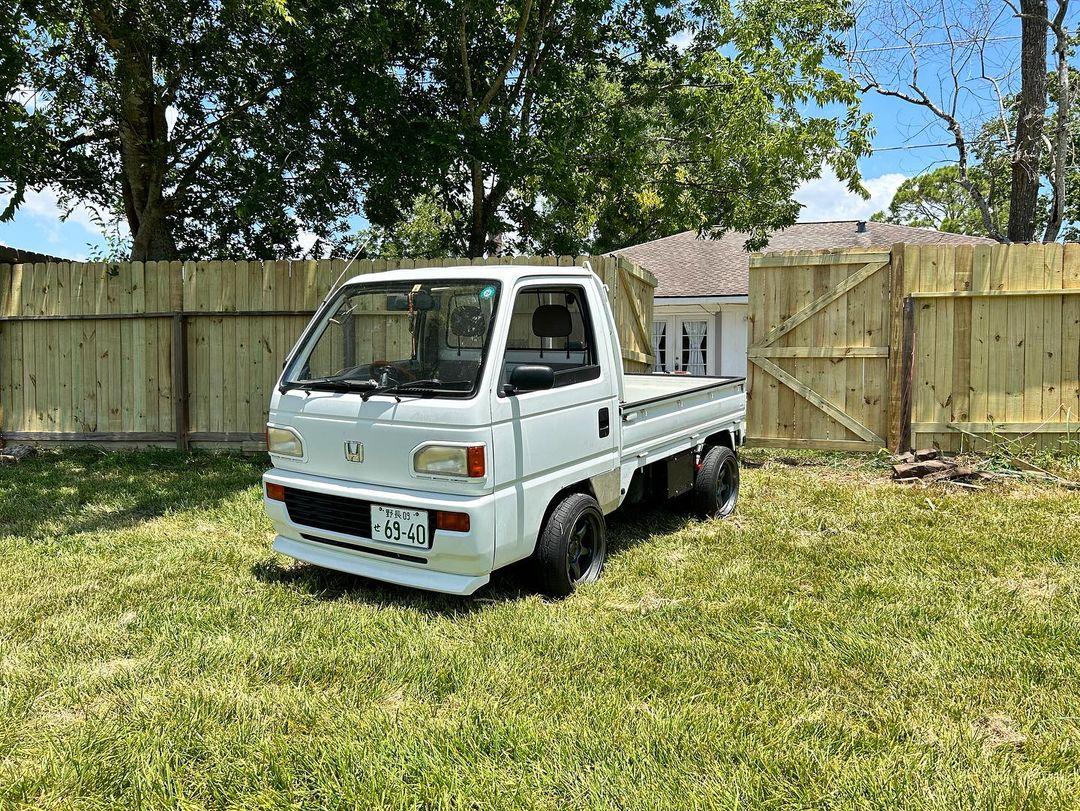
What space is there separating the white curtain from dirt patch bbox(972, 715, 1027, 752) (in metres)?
15.5

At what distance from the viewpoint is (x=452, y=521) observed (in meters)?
3.84

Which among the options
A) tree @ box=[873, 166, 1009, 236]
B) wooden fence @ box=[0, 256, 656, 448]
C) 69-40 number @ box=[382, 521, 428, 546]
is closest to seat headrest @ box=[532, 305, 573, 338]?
69-40 number @ box=[382, 521, 428, 546]

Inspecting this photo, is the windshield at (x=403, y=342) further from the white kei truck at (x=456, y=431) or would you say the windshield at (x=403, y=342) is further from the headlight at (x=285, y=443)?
the headlight at (x=285, y=443)

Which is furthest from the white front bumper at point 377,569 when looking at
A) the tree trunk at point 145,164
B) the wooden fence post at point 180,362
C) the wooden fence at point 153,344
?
the tree trunk at point 145,164

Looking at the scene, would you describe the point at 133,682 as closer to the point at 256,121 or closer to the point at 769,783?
the point at 769,783

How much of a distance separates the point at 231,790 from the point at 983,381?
8.24m

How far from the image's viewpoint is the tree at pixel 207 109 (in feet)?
29.9

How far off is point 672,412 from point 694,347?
43.4 ft

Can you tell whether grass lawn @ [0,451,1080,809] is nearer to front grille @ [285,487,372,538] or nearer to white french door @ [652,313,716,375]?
front grille @ [285,487,372,538]

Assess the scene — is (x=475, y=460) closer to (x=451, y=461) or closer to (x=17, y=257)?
(x=451, y=461)

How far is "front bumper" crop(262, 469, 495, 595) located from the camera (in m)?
3.84

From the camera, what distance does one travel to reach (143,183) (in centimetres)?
1138

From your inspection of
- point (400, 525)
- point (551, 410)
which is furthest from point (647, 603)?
point (400, 525)

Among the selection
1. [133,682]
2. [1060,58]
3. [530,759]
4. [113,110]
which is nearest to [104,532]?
[133,682]
